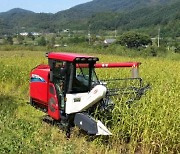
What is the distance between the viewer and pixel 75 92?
21.5ft

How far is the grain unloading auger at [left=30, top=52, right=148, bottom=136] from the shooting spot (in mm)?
6312

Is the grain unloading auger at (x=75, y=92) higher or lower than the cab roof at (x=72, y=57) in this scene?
lower

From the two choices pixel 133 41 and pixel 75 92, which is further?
pixel 133 41

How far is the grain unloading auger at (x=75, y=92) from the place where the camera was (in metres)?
6.31

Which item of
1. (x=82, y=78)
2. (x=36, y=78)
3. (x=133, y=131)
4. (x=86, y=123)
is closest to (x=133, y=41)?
(x=36, y=78)

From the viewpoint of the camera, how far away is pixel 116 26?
5787 inches

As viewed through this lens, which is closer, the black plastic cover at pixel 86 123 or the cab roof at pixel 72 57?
the black plastic cover at pixel 86 123

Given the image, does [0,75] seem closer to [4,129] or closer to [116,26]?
[4,129]

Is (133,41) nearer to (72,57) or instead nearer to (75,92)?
(75,92)

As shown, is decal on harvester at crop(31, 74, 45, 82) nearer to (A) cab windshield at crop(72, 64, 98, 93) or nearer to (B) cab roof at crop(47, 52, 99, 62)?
(B) cab roof at crop(47, 52, 99, 62)

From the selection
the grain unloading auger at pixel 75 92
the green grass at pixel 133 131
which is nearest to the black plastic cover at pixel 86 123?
the grain unloading auger at pixel 75 92

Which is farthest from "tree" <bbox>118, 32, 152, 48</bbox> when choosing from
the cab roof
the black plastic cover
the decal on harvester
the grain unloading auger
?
the black plastic cover

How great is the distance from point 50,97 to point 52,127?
0.62 m

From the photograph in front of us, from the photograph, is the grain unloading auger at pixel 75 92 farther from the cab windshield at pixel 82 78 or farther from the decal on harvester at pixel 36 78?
the decal on harvester at pixel 36 78
